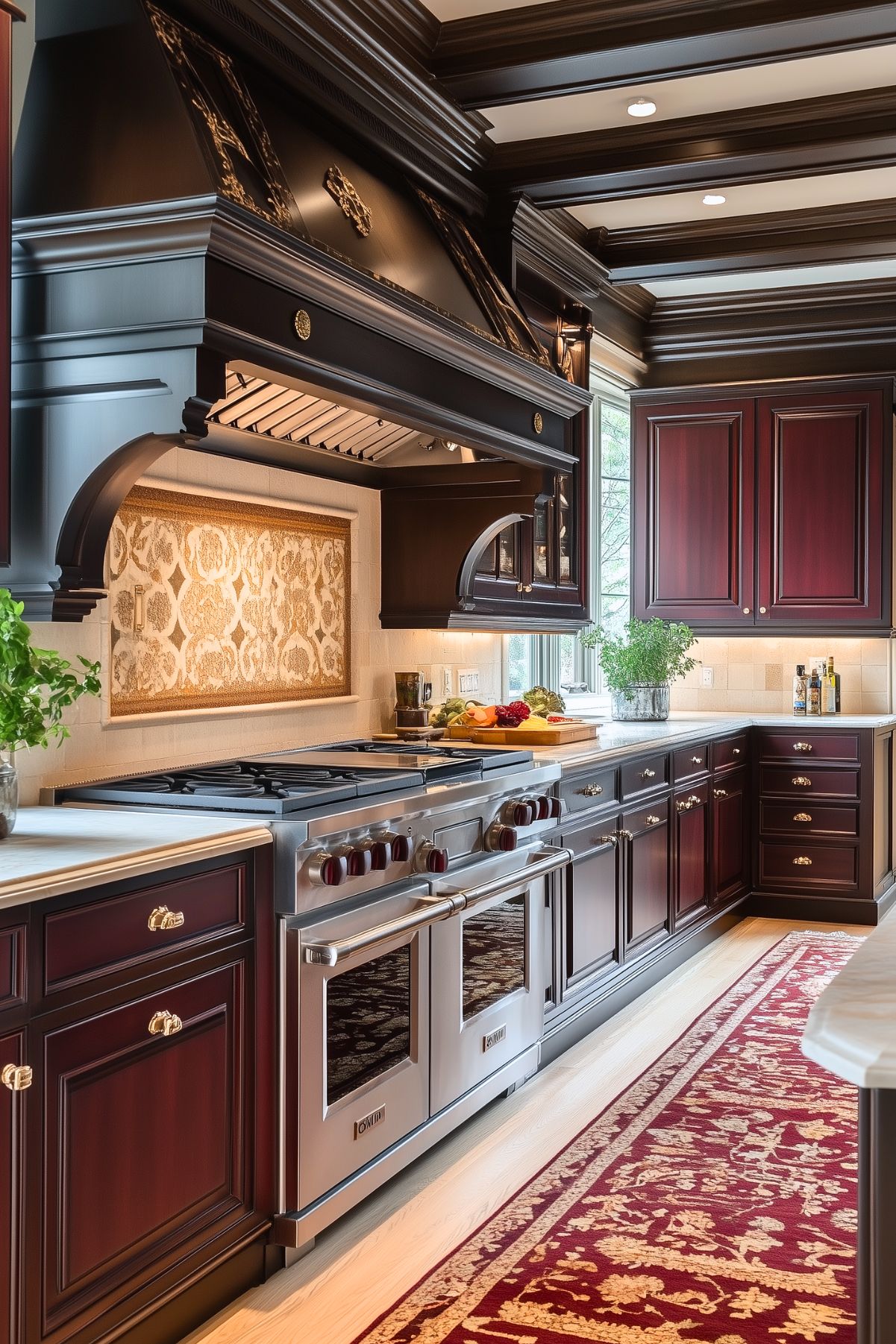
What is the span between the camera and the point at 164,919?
2.19m

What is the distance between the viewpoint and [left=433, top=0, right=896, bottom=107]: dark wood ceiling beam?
3.15 m

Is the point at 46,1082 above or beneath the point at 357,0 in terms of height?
beneath

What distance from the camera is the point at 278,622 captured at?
3.53 m

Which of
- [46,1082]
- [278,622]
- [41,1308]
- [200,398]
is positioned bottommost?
[41,1308]

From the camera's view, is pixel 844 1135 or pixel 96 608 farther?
pixel 844 1135

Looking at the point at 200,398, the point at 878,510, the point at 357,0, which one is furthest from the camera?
the point at 878,510

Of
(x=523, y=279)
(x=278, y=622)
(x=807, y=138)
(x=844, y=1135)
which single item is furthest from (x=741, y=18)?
(x=844, y=1135)

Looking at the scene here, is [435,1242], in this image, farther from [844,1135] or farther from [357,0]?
[357,0]

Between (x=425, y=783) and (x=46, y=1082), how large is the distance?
1391mm

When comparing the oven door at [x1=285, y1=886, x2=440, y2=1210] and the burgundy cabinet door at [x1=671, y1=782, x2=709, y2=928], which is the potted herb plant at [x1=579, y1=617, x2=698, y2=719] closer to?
the burgundy cabinet door at [x1=671, y1=782, x2=709, y2=928]

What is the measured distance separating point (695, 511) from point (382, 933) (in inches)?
160

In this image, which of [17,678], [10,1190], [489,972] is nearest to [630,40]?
[17,678]

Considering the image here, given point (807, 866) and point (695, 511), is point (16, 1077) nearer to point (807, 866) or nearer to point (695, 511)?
point (807, 866)

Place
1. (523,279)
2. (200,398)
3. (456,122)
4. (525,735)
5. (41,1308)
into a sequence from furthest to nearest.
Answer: (523,279), (525,735), (456,122), (200,398), (41,1308)
